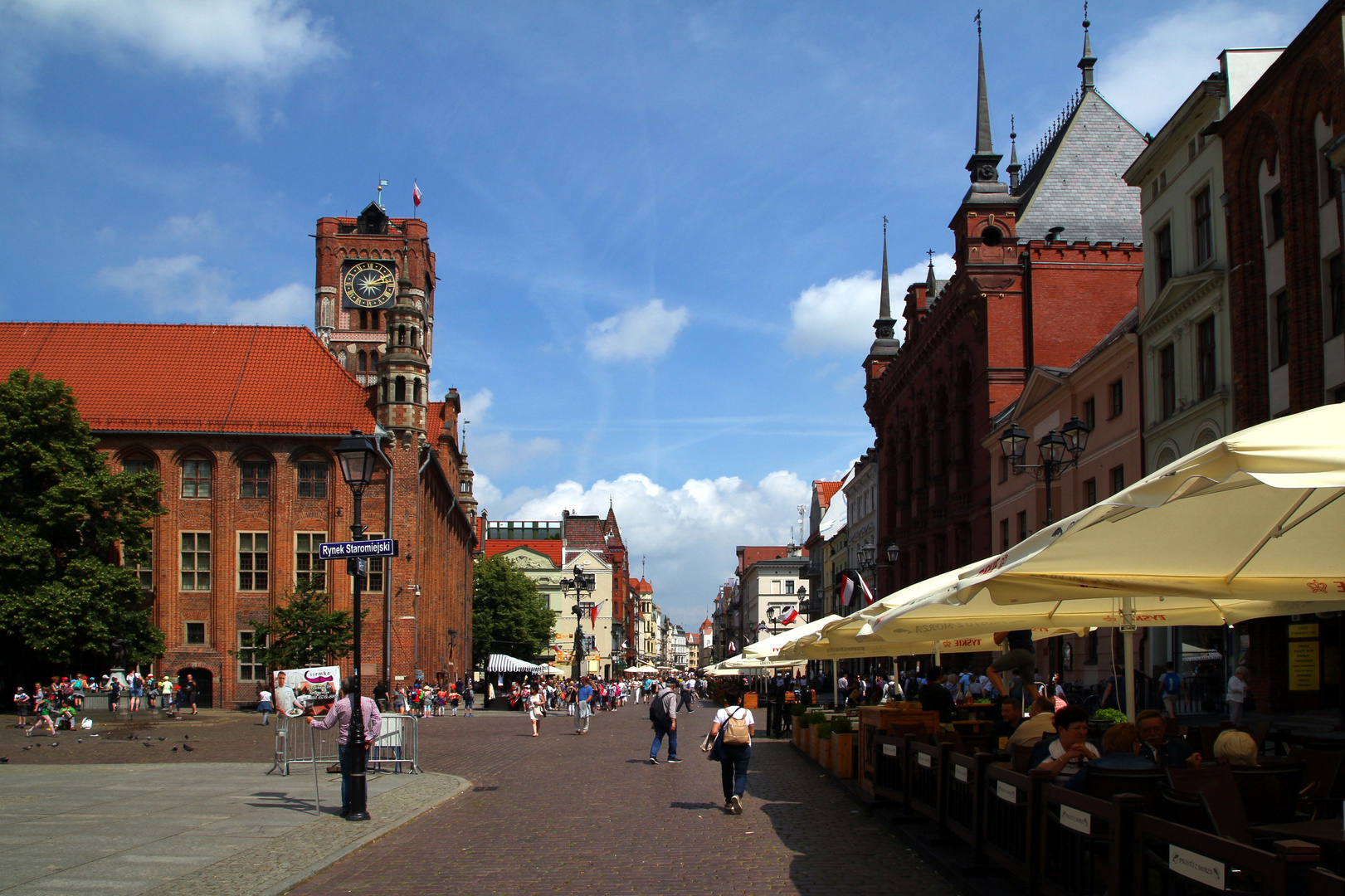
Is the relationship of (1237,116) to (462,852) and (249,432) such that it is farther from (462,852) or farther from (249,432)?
(249,432)

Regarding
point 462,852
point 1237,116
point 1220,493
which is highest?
point 1237,116

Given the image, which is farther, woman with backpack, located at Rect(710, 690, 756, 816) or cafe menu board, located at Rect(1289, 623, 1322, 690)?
cafe menu board, located at Rect(1289, 623, 1322, 690)

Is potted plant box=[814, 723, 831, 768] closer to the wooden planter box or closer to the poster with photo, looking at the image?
the wooden planter box

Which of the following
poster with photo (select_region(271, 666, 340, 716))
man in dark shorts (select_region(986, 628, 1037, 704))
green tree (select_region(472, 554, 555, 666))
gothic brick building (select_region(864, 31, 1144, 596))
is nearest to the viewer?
man in dark shorts (select_region(986, 628, 1037, 704))

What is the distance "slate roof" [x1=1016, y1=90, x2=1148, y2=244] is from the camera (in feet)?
160

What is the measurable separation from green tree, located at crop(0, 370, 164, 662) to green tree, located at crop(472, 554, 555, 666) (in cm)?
3962

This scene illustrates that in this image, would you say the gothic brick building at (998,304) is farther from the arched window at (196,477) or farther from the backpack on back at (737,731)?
the arched window at (196,477)

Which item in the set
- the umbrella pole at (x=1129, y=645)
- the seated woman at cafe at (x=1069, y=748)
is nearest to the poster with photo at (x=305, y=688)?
the umbrella pole at (x=1129, y=645)

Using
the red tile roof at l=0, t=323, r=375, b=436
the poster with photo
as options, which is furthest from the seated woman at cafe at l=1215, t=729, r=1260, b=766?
the red tile roof at l=0, t=323, r=375, b=436

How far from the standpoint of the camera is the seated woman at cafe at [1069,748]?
8094mm

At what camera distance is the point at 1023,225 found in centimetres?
4925

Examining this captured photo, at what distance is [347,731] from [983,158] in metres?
42.3

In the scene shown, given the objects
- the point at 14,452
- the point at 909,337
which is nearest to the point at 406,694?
the point at 14,452

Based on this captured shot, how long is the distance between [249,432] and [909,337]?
1269 inches
